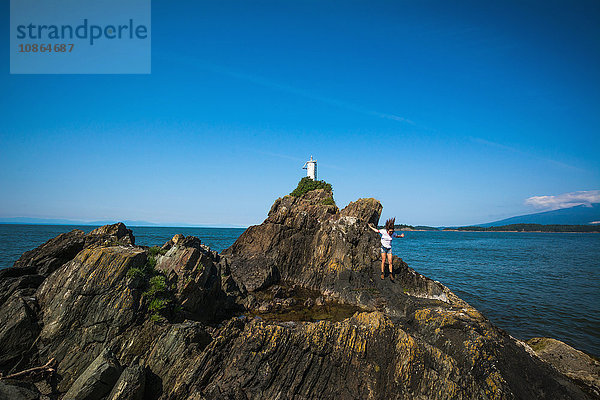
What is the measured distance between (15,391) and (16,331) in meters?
3.69

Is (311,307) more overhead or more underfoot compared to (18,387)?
more underfoot

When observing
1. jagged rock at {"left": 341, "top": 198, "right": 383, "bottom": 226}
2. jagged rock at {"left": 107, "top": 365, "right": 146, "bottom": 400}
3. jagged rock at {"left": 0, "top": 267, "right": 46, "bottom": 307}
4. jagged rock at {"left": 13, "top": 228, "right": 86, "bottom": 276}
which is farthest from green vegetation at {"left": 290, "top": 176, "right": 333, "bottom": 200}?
jagged rock at {"left": 107, "top": 365, "right": 146, "bottom": 400}

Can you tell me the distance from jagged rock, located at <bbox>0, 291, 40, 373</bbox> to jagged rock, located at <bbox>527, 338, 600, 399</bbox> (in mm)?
21797

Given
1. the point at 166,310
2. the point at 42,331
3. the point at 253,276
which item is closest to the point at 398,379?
the point at 166,310

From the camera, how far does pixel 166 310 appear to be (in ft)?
43.7

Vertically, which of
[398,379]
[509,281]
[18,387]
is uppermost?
[18,387]

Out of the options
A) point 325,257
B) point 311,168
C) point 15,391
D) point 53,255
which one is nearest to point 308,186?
point 311,168

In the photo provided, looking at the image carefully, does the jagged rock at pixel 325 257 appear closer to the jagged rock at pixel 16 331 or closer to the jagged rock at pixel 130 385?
the jagged rock at pixel 130 385

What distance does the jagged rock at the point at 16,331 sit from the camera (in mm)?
9852

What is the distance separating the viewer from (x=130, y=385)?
28.1 feet

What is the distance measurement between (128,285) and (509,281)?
4228cm

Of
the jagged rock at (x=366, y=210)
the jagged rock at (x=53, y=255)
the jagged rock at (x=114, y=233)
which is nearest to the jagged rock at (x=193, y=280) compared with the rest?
the jagged rock at (x=114, y=233)

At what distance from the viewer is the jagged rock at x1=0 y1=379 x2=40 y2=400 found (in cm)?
752

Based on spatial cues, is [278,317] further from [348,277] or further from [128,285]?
[128,285]
